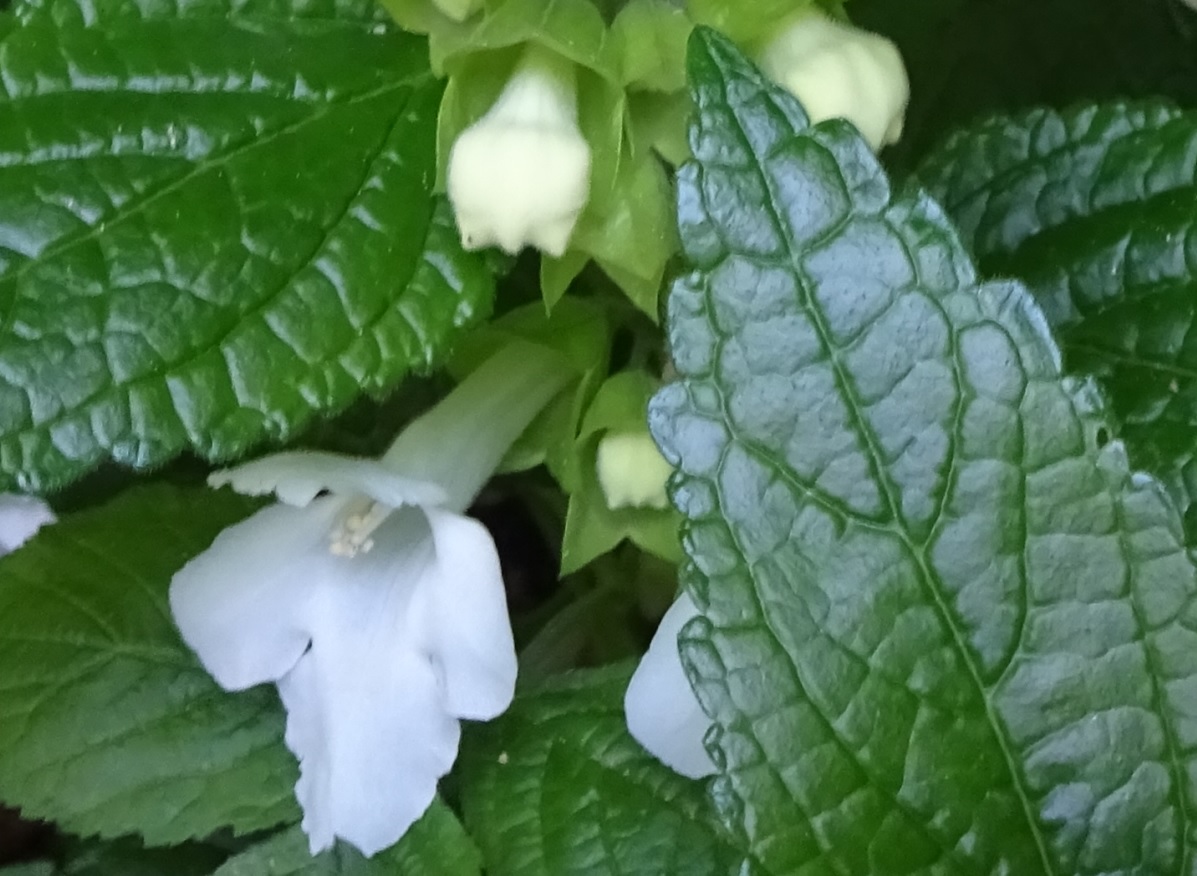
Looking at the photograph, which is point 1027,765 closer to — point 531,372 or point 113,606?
point 531,372

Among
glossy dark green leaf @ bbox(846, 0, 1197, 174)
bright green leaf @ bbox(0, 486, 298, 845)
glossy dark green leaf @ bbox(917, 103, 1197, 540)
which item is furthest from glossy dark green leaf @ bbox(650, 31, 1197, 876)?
glossy dark green leaf @ bbox(846, 0, 1197, 174)

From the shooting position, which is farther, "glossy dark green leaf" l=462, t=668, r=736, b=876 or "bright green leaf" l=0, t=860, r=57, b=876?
"bright green leaf" l=0, t=860, r=57, b=876

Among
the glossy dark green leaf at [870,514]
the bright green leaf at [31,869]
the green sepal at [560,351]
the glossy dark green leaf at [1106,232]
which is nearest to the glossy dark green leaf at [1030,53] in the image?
the glossy dark green leaf at [1106,232]

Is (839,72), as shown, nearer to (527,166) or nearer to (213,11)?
(527,166)

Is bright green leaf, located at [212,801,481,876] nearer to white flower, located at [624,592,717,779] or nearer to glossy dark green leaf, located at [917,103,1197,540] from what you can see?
white flower, located at [624,592,717,779]

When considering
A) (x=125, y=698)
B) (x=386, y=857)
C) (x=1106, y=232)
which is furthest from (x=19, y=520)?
(x=1106, y=232)
